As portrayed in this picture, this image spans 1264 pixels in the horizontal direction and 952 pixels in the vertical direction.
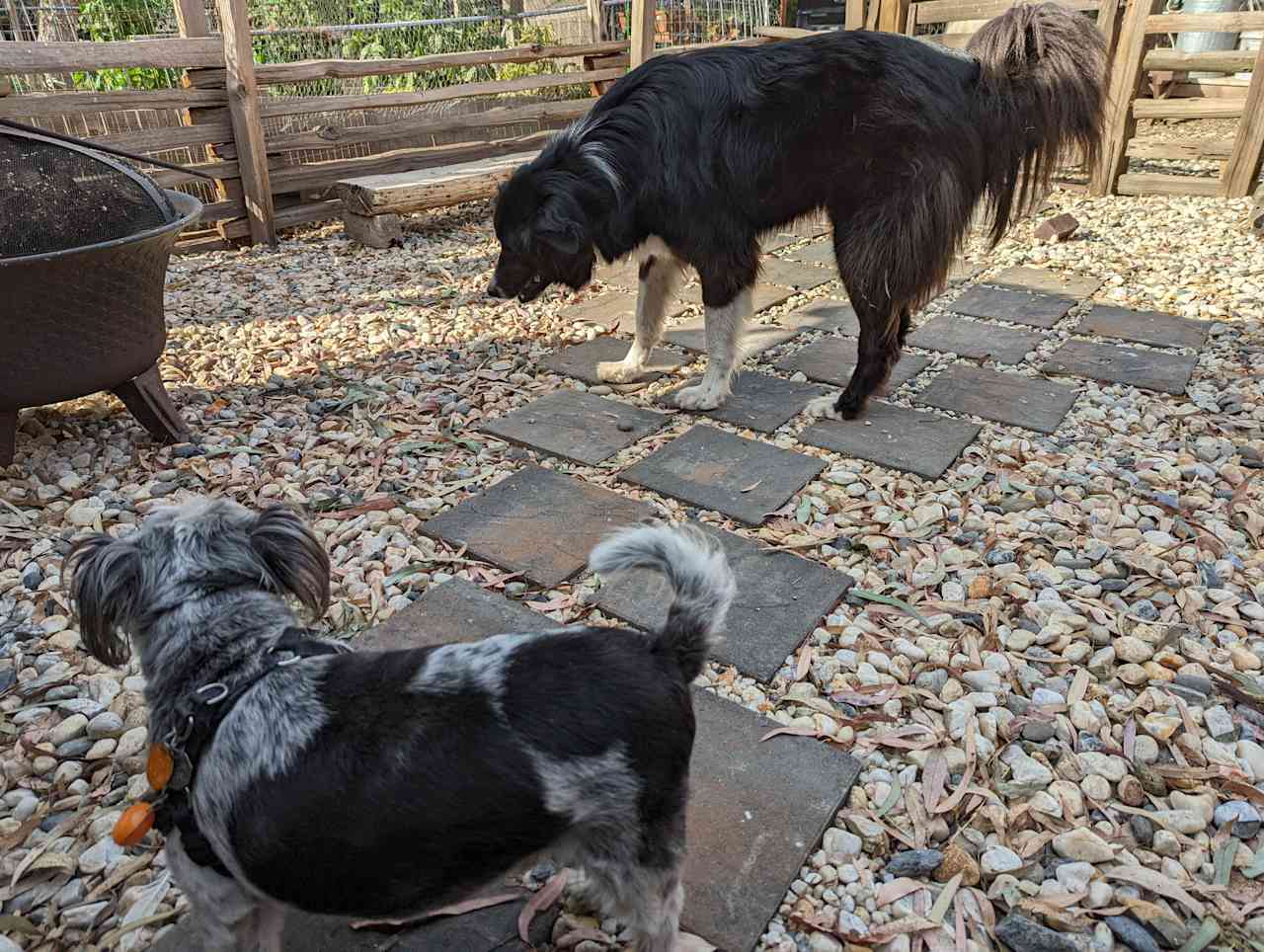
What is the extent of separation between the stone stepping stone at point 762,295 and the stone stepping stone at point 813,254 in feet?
2.38

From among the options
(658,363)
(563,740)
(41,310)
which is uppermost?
(41,310)

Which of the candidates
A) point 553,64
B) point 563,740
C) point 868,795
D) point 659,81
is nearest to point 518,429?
point 659,81

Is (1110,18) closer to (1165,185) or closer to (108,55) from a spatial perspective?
(1165,185)

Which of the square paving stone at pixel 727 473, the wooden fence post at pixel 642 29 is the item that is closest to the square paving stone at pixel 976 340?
the square paving stone at pixel 727 473

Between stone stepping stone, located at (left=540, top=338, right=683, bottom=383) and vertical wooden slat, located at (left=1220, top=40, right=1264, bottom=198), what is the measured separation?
608cm

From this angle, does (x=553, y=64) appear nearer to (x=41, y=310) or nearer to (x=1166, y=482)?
(x=41, y=310)

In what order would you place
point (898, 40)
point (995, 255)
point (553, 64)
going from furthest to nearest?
1. point (553, 64)
2. point (995, 255)
3. point (898, 40)

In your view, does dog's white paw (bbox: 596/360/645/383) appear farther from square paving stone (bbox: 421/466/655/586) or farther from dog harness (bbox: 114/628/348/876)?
dog harness (bbox: 114/628/348/876)

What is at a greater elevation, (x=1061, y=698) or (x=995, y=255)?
(x=995, y=255)

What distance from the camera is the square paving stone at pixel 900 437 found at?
3.61 m

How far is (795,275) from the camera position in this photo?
19.9 feet

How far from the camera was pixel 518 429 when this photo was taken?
393 centimetres

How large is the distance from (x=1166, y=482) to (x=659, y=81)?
9.56 feet

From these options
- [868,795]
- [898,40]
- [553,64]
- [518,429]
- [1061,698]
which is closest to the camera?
[868,795]
